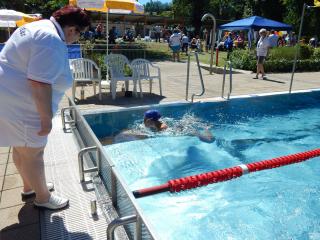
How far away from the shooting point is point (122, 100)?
25.2ft

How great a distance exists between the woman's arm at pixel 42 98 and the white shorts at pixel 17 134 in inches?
6.8

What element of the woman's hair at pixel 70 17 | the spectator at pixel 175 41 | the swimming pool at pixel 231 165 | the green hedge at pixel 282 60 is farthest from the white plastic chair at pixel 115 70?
the spectator at pixel 175 41

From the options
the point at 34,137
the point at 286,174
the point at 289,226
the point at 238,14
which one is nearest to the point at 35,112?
the point at 34,137

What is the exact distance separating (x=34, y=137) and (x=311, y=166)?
15.7ft

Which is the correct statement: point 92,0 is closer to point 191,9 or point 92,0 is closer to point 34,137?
point 34,137

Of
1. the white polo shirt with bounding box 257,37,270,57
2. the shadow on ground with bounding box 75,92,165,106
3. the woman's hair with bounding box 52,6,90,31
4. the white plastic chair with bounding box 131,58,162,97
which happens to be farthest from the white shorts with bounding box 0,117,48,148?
the white polo shirt with bounding box 257,37,270,57

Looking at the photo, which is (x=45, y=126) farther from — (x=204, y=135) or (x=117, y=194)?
(x=204, y=135)

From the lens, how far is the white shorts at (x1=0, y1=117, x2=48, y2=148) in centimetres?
246

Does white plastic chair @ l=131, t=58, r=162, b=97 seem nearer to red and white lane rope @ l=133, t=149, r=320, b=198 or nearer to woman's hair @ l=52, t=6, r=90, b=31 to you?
red and white lane rope @ l=133, t=149, r=320, b=198

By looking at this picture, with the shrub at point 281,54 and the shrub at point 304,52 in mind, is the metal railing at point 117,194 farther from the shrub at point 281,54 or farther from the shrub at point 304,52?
the shrub at point 304,52

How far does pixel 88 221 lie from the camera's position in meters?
2.80

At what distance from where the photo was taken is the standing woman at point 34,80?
2193mm

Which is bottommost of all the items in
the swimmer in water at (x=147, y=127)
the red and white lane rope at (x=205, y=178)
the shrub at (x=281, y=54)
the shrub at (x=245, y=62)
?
the swimmer in water at (x=147, y=127)

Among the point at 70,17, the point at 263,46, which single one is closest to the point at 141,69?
the point at 263,46
